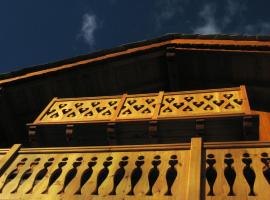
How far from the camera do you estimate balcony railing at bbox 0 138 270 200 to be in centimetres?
719


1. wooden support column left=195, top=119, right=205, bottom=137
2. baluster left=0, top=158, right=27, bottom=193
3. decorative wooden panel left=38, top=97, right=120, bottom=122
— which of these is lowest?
Answer: baluster left=0, top=158, right=27, bottom=193

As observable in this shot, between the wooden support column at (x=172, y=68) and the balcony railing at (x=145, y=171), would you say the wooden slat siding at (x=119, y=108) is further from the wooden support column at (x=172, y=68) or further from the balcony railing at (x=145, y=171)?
the wooden support column at (x=172, y=68)

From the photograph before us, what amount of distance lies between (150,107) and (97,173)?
351 centimetres

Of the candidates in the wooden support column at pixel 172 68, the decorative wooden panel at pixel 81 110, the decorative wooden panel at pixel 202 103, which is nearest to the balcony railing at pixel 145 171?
the decorative wooden panel at pixel 202 103

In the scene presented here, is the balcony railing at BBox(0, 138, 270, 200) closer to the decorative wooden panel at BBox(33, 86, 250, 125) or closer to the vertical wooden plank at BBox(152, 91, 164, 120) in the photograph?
the vertical wooden plank at BBox(152, 91, 164, 120)

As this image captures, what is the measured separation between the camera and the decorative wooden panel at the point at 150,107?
1072cm

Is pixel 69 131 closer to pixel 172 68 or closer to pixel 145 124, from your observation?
pixel 145 124

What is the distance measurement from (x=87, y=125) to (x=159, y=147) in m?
3.23

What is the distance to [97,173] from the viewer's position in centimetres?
816

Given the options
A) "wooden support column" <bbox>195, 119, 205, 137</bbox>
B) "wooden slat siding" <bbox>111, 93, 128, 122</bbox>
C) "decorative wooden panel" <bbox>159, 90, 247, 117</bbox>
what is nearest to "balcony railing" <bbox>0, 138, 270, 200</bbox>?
"wooden support column" <bbox>195, 119, 205, 137</bbox>

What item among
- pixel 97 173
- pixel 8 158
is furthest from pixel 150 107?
pixel 8 158

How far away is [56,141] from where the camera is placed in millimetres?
11781

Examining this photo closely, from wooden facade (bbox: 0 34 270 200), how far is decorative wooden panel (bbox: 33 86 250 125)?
25 millimetres

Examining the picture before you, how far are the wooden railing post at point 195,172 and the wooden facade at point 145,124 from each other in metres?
0.02
